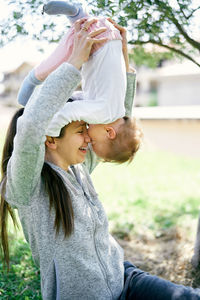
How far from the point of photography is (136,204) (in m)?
Result: 5.34

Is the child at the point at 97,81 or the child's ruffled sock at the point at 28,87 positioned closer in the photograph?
the child at the point at 97,81

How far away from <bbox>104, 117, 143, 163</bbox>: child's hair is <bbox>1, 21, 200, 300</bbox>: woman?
187mm

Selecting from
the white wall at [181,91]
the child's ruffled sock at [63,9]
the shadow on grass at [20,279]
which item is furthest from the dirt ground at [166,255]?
the white wall at [181,91]

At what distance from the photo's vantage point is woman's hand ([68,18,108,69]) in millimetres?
1793

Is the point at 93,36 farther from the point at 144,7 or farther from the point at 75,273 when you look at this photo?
the point at 75,273

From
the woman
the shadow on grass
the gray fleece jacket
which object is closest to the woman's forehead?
the woman

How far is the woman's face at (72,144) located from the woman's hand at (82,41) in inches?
13.2

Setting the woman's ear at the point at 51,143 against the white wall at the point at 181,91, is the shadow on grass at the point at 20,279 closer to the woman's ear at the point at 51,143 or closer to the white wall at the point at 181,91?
the woman's ear at the point at 51,143

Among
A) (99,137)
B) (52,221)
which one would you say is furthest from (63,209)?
(99,137)

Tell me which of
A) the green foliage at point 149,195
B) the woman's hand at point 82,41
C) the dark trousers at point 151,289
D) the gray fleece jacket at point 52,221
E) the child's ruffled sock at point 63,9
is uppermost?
the child's ruffled sock at point 63,9

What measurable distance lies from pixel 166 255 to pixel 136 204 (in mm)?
1858

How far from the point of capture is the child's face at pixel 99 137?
2.05 metres

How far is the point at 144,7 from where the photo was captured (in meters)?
2.32

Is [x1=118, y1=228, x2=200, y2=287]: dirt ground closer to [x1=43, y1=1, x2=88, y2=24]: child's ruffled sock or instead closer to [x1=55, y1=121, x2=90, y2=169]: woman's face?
[x1=55, y1=121, x2=90, y2=169]: woman's face
